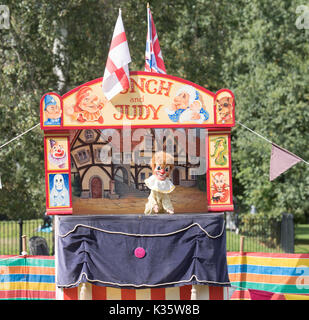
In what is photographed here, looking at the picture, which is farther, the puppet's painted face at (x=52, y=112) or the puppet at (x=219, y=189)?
the puppet at (x=219, y=189)

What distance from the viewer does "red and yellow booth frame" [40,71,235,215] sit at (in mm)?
8477

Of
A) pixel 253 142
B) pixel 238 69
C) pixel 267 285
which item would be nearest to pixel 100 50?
pixel 253 142

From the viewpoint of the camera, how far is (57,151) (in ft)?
28.1

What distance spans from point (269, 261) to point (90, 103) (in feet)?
14.4

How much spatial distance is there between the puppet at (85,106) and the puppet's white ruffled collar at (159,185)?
4.40 ft

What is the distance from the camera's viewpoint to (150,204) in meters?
9.05

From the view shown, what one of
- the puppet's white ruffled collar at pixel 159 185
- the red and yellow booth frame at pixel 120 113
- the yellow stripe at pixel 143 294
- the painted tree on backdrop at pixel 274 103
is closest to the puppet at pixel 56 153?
the red and yellow booth frame at pixel 120 113

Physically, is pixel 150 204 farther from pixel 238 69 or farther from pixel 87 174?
pixel 238 69

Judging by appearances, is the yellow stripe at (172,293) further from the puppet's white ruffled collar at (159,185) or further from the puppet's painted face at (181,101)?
the puppet's painted face at (181,101)

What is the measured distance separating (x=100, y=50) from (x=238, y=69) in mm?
6894

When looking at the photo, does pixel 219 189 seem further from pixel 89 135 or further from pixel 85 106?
pixel 85 106

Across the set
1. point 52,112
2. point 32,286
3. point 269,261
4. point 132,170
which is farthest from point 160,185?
point 32,286

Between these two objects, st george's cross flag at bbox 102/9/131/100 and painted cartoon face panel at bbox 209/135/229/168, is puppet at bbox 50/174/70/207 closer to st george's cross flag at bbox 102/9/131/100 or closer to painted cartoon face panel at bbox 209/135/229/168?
st george's cross flag at bbox 102/9/131/100

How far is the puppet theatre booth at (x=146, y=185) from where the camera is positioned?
27.0 feet
